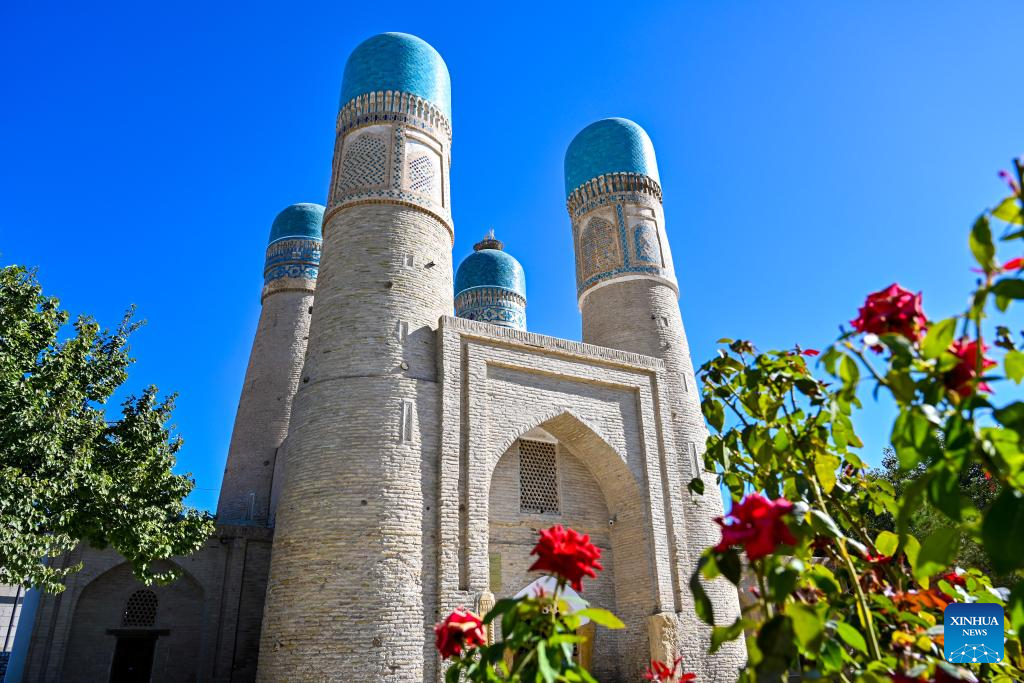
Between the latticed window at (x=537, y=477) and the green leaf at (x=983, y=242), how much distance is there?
35.6 ft

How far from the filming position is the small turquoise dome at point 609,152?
649 inches

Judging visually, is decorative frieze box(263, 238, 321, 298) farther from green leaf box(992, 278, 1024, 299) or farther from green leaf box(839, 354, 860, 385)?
green leaf box(992, 278, 1024, 299)

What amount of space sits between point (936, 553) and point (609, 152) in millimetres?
16120

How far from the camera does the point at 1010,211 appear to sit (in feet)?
4.21

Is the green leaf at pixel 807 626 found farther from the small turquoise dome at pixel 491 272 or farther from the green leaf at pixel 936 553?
the small turquoise dome at pixel 491 272

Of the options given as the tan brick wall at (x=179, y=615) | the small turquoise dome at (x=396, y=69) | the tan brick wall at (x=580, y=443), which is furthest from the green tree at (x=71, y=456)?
the small turquoise dome at (x=396, y=69)

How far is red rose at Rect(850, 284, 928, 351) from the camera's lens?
1643mm

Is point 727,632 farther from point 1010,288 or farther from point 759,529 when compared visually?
point 1010,288

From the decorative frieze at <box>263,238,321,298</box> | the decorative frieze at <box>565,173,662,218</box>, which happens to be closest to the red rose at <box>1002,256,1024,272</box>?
the decorative frieze at <box>565,173,662,218</box>

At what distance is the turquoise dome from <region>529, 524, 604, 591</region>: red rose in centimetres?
1897

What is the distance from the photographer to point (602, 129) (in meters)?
17.0

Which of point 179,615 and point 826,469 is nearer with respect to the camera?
point 826,469

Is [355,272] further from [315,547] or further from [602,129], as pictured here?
[602,129]

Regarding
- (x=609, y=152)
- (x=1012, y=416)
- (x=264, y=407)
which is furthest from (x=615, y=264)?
(x=1012, y=416)
